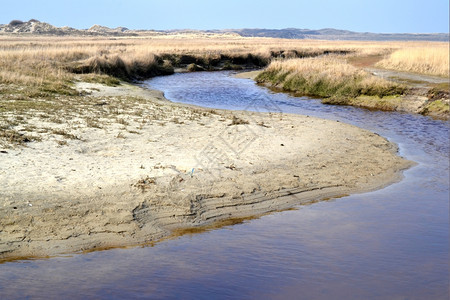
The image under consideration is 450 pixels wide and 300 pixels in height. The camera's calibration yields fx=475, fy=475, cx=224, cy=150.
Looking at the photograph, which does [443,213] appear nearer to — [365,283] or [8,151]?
[365,283]

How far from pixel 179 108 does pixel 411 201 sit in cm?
939

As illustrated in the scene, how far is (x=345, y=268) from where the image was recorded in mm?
6027

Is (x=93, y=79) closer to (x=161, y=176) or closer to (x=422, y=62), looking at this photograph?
(x=161, y=176)

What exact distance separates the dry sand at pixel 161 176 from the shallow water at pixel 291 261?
46cm

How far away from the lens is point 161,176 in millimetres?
8648

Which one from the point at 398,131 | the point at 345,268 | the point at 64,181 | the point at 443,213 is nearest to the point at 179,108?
the point at 398,131

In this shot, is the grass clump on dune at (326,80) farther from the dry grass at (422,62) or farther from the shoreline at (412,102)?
the dry grass at (422,62)

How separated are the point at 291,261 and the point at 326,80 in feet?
65.1

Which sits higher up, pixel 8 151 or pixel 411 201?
pixel 8 151

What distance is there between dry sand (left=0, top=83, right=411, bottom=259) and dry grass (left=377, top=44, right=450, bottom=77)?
15.8 metres

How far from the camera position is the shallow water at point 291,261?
212 inches

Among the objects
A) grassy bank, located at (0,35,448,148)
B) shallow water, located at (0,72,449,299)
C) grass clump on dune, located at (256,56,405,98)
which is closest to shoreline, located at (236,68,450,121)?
grassy bank, located at (0,35,448,148)

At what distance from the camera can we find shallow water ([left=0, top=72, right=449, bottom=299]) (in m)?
5.38

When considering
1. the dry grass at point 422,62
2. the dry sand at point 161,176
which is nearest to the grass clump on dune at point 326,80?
the dry grass at point 422,62
